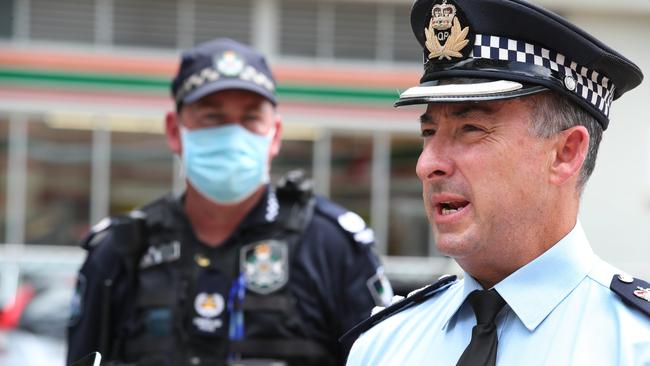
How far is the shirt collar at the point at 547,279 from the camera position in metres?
1.91

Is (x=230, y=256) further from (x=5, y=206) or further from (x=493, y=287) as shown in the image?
(x=5, y=206)

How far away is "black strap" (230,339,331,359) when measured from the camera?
11.4ft

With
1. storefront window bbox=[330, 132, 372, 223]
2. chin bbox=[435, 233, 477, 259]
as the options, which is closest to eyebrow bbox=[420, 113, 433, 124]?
chin bbox=[435, 233, 477, 259]

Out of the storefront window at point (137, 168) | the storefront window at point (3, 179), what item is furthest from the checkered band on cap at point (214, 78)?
the storefront window at point (3, 179)

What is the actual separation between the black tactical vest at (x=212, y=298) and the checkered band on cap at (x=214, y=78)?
0.46 metres

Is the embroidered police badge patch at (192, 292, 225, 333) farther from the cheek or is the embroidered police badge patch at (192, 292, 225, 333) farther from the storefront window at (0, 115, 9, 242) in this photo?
the storefront window at (0, 115, 9, 242)

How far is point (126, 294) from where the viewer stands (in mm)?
3676

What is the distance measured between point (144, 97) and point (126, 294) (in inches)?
426

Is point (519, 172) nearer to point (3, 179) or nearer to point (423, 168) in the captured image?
point (423, 168)

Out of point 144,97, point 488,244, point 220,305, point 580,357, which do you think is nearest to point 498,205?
point 488,244

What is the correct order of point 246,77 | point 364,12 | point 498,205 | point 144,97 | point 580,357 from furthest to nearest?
point 364,12 < point 144,97 < point 246,77 < point 498,205 < point 580,357

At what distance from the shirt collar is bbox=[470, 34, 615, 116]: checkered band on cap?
0.30 m

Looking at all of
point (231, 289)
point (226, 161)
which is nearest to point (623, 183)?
point (226, 161)

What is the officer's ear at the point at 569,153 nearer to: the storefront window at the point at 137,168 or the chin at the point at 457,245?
the chin at the point at 457,245
